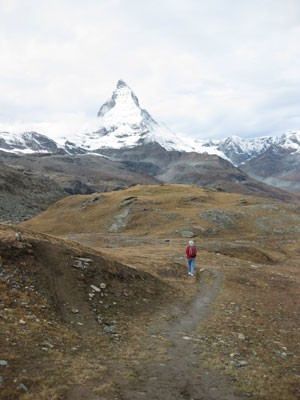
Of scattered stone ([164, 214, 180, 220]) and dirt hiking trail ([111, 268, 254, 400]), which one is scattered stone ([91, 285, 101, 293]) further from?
scattered stone ([164, 214, 180, 220])

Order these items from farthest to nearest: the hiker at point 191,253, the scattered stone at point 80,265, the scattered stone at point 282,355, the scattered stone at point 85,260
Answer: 1. the hiker at point 191,253
2. the scattered stone at point 85,260
3. the scattered stone at point 80,265
4. the scattered stone at point 282,355

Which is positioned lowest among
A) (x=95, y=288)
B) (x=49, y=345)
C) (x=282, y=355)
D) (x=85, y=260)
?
(x=282, y=355)

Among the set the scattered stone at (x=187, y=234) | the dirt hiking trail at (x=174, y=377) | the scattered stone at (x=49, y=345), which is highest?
the scattered stone at (x=49, y=345)

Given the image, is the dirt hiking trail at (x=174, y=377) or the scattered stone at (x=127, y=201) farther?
the scattered stone at (x=127, y=201)

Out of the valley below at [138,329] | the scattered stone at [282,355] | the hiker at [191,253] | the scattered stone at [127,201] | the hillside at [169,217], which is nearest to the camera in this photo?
the valley below at [138,329]

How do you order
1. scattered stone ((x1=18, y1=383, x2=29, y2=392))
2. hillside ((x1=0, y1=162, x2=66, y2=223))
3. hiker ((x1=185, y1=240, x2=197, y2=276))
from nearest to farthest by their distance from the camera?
scattered stone ((x1=18, y1=383, x2=29, y2=392)) → hiker ((x1=185, y1=240, x2=197, y2=276)) → hillside ((x1=0, y1=162, x2=66, y2=223))

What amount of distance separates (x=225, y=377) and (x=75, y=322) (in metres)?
6.25

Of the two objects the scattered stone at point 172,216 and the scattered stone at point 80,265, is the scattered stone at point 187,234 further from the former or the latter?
the scattered stone at point 80,265

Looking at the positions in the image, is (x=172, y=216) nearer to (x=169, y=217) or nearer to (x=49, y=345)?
(x=169, y=217)

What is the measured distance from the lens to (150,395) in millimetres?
8102

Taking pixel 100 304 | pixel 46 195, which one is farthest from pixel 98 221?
pixel 46 195

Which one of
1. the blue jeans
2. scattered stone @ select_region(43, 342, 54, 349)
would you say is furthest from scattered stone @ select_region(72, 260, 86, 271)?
the blue jeans

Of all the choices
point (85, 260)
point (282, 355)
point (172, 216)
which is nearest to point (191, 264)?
point (85, 260)

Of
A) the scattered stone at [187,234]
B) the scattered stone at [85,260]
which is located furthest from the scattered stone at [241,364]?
the scattered stone at [187,234]
